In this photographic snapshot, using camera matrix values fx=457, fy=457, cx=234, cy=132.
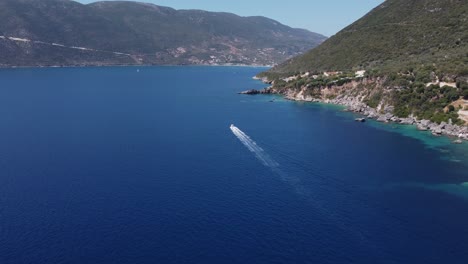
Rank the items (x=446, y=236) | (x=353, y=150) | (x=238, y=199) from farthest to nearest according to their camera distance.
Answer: (x=353, y=150)
(x=238, y=199)
(x=446, y=236)

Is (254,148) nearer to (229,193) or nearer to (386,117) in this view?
(229,193)

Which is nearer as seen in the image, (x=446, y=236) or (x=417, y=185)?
(x=446, y=236)

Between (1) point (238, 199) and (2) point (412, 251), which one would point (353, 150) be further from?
(2) point (412, 251)

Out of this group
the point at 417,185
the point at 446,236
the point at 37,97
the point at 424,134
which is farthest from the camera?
the point at 37,97

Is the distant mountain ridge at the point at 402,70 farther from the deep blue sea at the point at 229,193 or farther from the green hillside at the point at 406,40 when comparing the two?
the deep blue sea at the point at 229,193

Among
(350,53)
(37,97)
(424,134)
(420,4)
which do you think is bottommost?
(37,97)

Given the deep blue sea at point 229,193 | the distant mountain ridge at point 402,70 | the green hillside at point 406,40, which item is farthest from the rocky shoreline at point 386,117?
the green hillside at point 406,40

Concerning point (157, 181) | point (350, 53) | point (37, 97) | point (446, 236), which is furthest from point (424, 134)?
point (37, 97)

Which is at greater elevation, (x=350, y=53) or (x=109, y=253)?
(x=350, y=53)
